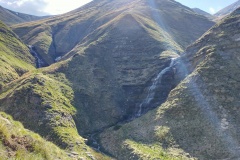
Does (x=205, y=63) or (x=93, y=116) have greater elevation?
(x=205, y=63)

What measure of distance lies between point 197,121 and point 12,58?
79.6 metres

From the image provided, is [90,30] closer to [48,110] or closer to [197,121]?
[48,110]

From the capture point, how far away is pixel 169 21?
161m

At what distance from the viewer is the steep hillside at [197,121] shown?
155ft

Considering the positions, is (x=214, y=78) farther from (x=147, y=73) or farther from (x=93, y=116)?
(x=93, y=116)

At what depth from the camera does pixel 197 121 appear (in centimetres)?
5341

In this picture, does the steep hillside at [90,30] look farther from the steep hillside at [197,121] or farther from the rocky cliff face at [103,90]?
the steep hillside at [197,121]

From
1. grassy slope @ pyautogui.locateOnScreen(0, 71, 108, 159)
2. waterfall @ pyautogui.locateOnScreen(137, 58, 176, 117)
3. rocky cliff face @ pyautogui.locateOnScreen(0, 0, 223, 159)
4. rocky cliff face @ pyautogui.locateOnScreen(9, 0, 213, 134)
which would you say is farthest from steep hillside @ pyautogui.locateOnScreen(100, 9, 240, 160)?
rocky cliff face @ pyautogui.locateOnScreen(9, 0, 213, 134)

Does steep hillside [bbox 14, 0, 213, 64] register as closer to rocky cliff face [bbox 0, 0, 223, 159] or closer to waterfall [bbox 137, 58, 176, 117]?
rocky cliff face [bbox 0, 0, 223, 159]

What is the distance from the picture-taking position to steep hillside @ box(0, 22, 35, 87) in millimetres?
86613

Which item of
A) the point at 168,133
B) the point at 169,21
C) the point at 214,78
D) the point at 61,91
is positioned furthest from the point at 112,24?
the point at 168,133

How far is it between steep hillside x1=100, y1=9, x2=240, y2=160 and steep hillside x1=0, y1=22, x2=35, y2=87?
140ft

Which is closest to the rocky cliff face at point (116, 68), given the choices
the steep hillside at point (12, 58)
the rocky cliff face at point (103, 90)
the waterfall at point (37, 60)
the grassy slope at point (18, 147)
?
the rocky cliff face at point (103, 90)

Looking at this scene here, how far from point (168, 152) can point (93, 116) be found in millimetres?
25277
